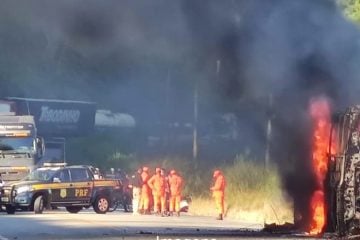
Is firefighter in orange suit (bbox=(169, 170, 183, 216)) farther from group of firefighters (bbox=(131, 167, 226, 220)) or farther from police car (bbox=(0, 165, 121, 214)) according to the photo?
police car (bbox=(0, 165, 121, 214))

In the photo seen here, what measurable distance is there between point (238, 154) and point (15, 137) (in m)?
9.01

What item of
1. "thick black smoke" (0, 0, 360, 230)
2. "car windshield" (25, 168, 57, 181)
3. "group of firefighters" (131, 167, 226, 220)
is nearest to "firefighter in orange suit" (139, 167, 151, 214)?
"group of firefighters" (131, 167, 226, 220)

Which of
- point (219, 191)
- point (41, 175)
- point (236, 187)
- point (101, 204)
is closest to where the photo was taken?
point (219, 191)

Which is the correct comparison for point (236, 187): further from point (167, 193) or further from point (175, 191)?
point (175, 191)

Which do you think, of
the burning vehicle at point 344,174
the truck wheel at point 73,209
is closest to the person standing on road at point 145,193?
the truck wheel at point 73,209

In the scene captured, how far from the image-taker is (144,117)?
45406 mm

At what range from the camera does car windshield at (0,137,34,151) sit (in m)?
43.8

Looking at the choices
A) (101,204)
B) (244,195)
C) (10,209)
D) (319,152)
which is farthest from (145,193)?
(319,152)

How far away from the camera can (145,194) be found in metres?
38.4

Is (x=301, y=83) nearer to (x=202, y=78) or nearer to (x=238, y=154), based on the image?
(x=202, y=78)

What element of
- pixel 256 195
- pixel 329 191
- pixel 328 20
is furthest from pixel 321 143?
pixel 256 195

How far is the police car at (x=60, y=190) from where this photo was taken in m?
38.2

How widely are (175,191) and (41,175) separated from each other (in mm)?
4912

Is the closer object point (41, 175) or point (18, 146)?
point (41, 175)
